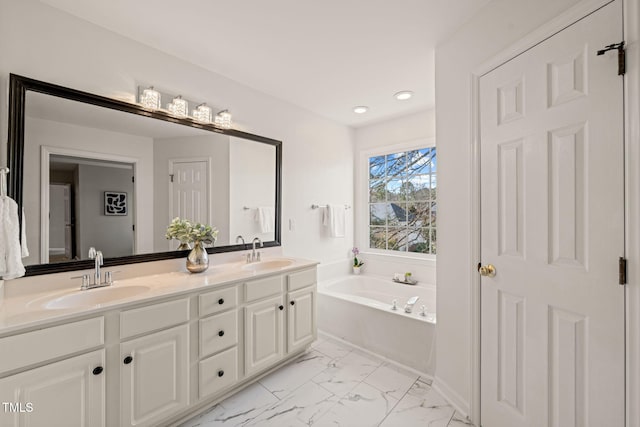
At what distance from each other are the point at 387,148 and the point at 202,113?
2.26 m

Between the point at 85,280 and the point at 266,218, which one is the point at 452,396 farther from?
the point at 85,280

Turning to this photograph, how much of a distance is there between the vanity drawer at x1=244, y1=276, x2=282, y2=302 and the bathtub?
870 millimetres

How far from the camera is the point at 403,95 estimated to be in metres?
2.76

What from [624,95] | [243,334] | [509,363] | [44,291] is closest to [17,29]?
[44,291]

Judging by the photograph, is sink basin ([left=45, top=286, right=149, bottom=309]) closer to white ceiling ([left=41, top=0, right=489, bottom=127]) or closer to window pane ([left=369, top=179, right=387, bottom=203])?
white ceiling ([left=41, top=0, right=489, bottom=127])

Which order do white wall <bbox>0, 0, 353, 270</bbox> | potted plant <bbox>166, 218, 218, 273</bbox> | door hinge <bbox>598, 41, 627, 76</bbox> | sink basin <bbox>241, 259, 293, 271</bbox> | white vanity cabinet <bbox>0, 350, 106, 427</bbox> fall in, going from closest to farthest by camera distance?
door hinge <bbox>598, 41, 627, 76</bbox>, white vanity cabinet <bbox>0, 350, 106, 427</bbox>, white wall <bbox>0, 0, 353, 270</bbox>, potted plant <bbox>166, 218, 218, 273</bbox>, sink basin <bbox>241, 259, 293, 271</bbox>

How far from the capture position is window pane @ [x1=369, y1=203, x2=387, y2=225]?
3.72 metres

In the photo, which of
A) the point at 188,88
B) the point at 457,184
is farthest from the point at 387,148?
the point at 188,88

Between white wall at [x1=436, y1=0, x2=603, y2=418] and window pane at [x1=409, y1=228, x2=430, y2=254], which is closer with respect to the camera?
white wall at [x1=436, y1=0, x2=603, y2=418]

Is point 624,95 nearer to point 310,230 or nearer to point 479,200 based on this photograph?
point 479,200

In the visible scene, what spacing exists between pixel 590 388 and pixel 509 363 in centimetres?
36

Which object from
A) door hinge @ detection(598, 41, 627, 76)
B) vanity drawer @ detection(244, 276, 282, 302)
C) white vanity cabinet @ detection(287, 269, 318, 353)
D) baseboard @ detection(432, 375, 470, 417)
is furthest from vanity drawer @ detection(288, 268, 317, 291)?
door hinge @ detection(598, 41, 627, 76)

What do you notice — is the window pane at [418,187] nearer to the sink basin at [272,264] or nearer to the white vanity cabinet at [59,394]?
the sink basin at [272,264]

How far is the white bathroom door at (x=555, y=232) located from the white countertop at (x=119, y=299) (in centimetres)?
149
